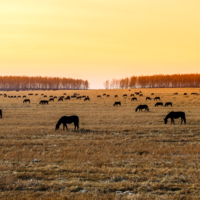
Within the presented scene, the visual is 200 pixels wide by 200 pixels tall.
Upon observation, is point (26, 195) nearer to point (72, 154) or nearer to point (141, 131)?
point (72, 154)

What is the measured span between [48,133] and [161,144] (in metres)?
8.14

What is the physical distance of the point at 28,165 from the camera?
32.8 ft

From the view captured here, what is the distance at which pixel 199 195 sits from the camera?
6957mm

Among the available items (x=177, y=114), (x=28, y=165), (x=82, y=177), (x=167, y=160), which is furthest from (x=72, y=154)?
(x=177, y=114)

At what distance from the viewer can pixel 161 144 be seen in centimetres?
1395

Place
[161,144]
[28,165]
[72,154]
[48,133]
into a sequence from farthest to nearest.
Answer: [48,133] < [161,144] < [72,154] < [28,165]

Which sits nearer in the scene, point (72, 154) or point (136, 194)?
point (136, 194)

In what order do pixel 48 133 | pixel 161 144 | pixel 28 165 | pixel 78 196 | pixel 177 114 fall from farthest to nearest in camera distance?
pixel 177 114 < pixel 48 133 < pixel 161 144 < pixel 28 165 < pixel 78 196

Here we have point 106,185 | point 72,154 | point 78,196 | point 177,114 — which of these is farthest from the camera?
point 177,114

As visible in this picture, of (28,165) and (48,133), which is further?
(48,133)

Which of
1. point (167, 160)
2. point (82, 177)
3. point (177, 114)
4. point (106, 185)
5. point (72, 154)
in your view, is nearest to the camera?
point (106, 185)

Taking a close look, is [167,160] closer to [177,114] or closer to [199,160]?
[199,160]

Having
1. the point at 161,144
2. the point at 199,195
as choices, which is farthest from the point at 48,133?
the point at 199,195

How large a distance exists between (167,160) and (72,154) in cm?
417
